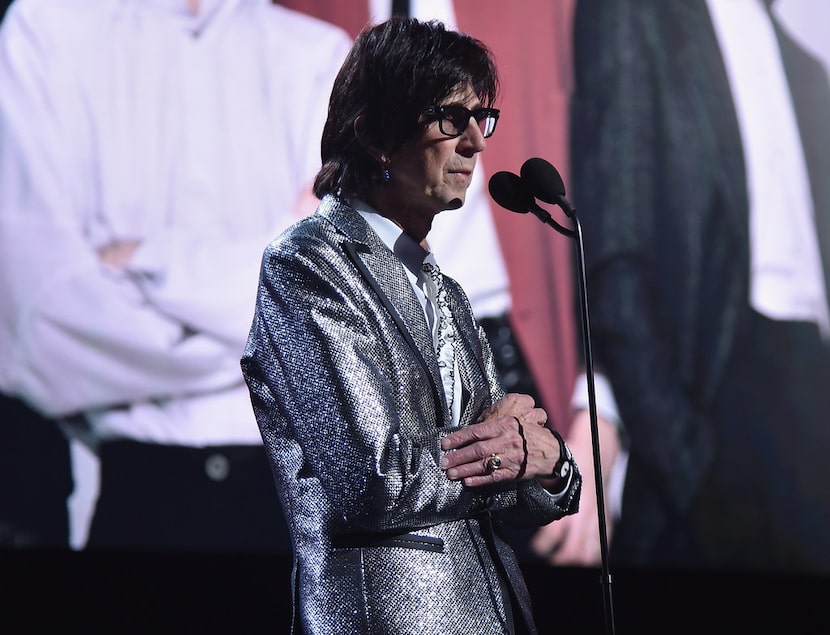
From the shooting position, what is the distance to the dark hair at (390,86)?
4.82ft

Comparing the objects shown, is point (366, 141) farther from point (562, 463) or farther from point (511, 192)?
point (562, 463)

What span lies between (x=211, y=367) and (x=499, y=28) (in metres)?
1.45

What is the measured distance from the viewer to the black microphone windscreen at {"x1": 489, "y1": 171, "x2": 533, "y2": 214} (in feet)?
5.08

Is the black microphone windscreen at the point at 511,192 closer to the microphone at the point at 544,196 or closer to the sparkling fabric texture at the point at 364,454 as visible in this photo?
the microphone at the point at 544,196

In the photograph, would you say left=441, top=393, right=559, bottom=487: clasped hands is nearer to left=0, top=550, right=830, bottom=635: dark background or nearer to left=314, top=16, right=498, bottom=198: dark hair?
left=314, top=16, right=498, bottom=198: dark hair

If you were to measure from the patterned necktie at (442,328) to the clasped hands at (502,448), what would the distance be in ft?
0.30

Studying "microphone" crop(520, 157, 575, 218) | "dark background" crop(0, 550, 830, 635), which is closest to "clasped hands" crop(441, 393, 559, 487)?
"microphone" crop(520, 157, 575, 218)

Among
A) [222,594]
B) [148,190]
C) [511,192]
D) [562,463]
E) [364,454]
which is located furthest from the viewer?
[222,594]

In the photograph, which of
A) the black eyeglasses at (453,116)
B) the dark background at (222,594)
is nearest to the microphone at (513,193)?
the black eyeglasses at (453,116)

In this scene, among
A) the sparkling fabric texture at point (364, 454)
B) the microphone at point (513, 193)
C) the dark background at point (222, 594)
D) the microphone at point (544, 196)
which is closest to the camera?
the sparkling fabric texture at point (364, 454)

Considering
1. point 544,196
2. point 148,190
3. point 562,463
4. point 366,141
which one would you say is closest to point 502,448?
point 562,463

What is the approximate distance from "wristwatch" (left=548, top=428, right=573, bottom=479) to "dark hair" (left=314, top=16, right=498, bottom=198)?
496 mm

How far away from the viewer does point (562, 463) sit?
1.44 m

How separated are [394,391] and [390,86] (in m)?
0.48
